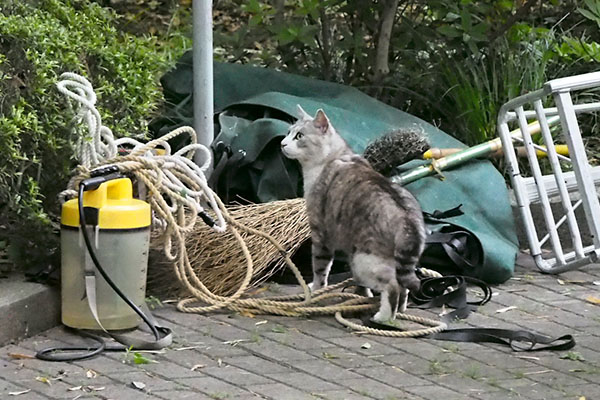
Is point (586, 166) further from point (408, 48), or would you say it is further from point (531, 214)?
point (408, 48)

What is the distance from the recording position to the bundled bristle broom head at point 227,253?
18.6 ft

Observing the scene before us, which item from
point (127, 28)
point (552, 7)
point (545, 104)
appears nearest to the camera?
point (545, 104)

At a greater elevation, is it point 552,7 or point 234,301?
point 552,7

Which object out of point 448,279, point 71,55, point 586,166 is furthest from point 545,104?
point 71,55

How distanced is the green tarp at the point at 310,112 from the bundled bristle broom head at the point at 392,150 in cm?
29

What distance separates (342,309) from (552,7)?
423 centimetres

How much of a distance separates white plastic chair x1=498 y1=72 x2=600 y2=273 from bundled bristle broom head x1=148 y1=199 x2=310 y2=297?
1310mm

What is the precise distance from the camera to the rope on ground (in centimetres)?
504

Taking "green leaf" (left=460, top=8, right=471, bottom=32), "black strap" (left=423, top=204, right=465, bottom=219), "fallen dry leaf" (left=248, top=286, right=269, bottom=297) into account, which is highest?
"green leaf" (left=460, top=8, right=471, bottom=32)

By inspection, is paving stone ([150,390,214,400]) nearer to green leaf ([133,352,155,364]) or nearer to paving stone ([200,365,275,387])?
paving stone ([200,365,275,387])

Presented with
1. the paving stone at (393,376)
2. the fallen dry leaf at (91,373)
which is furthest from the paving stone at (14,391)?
the paving stone at (393,376)

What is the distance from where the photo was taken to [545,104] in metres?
7.50

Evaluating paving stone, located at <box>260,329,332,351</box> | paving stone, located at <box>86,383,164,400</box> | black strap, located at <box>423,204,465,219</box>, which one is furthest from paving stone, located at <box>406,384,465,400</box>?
black strap, located at <box>423,204,465,219</box>

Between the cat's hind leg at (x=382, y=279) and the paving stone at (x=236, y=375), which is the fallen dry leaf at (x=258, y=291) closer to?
the cat's hind leg at (x=382, y=279)
